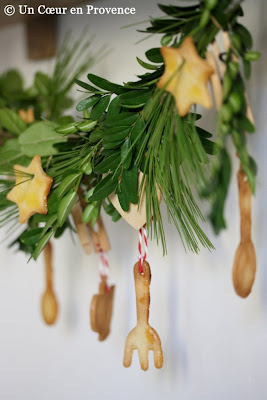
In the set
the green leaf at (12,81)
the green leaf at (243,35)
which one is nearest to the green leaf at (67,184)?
the green leaf at (243,35)

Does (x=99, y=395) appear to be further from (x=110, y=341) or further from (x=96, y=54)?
(x=96, y=54)

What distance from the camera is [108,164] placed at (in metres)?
0.55

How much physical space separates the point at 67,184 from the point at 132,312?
32cm

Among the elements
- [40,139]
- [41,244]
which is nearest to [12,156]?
[40,139]

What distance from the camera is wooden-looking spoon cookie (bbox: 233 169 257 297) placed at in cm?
55

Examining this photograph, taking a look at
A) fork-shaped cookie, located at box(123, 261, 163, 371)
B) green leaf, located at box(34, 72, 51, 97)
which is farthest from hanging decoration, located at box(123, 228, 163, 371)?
green leaf, located at box(34, 72, 51, 97)

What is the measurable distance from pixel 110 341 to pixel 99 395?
0.31 ft

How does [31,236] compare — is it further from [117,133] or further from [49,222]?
[117,133]

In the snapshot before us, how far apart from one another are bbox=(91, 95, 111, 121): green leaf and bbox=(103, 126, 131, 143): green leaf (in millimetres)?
35

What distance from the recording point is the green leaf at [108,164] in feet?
1.78

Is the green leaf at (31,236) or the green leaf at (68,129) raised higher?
the green leaf at (68,129)

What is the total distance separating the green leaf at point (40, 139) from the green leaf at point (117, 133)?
0.41ft

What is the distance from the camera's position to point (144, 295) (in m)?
0.55

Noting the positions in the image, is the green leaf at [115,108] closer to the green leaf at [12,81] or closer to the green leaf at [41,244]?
the green leaf at [41,244]
